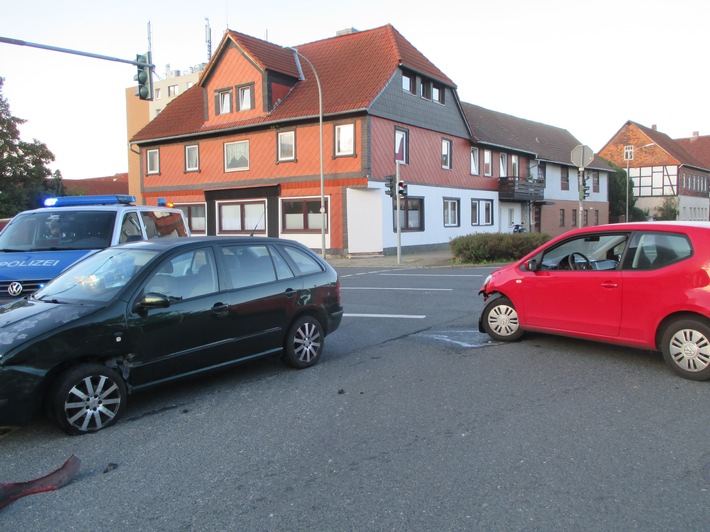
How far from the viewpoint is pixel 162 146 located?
34562 mm

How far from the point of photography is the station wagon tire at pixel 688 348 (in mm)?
5879

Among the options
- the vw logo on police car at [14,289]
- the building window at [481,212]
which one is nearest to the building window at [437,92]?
the building window at [481,212]

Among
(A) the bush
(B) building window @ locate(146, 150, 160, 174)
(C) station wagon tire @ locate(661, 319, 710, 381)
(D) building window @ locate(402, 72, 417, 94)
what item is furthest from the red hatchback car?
(B) building window @ locate(146, 150, 160, 174)

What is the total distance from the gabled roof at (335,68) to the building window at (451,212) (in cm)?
596

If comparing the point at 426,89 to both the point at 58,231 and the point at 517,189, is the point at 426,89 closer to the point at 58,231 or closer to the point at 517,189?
the point at 517,189

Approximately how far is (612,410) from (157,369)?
394cm

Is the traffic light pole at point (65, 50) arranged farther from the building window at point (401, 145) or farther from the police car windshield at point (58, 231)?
the building window at point (401, 145)

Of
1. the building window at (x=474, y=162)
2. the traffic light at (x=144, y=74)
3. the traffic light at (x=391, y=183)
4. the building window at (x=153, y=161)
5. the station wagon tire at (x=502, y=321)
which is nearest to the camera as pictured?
the station wagon tire at (x=502, y=321)

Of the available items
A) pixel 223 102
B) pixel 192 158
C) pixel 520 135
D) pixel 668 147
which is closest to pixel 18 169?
pixel 192 158

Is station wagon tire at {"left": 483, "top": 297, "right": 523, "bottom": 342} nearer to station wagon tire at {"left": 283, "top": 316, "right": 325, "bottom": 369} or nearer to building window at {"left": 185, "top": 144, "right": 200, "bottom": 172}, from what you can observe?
station wagon tire at {"left": 283, "top": 316, "right": 325, "bottom": 369}

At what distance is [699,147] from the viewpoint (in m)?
77.4

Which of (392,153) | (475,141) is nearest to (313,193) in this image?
(392,153)

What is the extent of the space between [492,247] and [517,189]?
16477 millimetres

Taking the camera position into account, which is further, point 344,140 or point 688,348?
point 344,140
